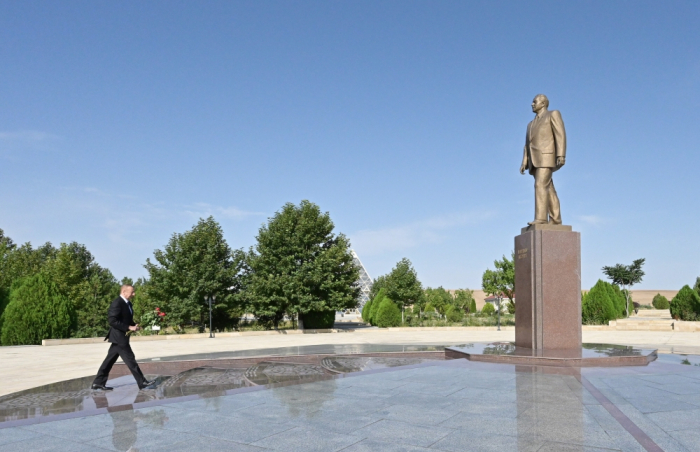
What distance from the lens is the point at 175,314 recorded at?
107ft

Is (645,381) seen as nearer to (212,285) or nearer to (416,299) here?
(212,285)

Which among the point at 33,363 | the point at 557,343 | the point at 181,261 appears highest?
the point at 181,261

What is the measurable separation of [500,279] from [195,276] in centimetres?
2702

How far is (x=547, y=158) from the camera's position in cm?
1195

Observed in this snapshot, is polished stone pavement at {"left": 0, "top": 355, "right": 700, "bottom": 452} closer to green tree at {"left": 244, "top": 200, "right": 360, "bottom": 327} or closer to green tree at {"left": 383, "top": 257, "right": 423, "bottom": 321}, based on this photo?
green tree at {"left": 244, "top": 200, "right": 360, "bottom": 327}

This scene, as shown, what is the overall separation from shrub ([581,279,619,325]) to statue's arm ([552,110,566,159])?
24.7 metres

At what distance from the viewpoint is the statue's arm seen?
11750 mm

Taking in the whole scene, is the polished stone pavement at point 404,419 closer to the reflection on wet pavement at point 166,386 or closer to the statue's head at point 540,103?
the reflection on wet pavement at point 166,386

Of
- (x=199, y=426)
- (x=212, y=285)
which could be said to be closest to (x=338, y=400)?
(x=199, y=426)

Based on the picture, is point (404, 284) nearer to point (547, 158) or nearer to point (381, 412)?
point (547, 158)

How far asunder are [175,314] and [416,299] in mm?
23695

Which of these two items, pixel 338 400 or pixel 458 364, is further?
pixel 458 364

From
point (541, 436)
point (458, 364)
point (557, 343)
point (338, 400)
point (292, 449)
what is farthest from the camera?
point (557, 343)

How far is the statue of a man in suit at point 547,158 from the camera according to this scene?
A: 1183 cm
